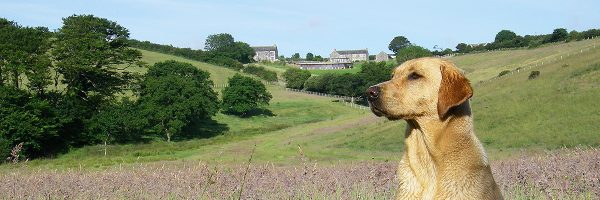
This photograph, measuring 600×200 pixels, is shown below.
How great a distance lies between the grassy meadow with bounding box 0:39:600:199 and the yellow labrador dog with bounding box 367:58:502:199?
1144 mm

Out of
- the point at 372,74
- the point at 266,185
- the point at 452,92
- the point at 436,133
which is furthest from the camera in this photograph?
the point at 372,74

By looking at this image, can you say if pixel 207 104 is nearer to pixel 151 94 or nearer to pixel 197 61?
pixel 151 94

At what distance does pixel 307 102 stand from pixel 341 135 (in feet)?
167

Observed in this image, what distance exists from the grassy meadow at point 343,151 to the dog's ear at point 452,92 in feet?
4.66

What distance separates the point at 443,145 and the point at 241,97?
3639 inches

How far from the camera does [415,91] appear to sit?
4.65m

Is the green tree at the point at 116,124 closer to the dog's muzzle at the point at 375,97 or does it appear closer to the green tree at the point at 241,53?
the dog's muzzle at the point at 375,97

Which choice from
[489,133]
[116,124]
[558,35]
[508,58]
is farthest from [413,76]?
[558,35]

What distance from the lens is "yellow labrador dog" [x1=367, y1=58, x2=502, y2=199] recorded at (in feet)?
14.0

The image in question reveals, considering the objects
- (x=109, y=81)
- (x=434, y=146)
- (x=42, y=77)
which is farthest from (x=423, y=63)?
(x=109, y=81)

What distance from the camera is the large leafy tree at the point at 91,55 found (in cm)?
6850

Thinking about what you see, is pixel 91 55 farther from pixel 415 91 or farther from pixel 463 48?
pixel 463 48

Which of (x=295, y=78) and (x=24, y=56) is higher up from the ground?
(x=24, y=56)

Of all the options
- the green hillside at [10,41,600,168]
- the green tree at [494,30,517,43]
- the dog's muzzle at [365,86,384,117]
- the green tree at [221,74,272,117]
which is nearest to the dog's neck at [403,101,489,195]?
the dog's muzzle at [365,86,384,117]
